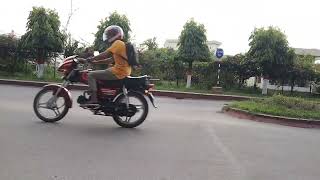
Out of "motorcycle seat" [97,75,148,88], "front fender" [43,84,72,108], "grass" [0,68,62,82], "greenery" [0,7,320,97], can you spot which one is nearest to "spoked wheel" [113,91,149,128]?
"motorcycle seat" [97,75,148,88]

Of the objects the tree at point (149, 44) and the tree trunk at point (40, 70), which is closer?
the tree trunk at point (40, 70)

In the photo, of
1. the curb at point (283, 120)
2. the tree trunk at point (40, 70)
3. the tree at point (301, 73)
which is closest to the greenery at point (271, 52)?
the tree at point (301, 73)

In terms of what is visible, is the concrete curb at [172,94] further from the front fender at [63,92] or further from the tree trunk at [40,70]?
the front fender at [63,92]

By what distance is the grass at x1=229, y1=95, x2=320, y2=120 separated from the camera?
1248 cm

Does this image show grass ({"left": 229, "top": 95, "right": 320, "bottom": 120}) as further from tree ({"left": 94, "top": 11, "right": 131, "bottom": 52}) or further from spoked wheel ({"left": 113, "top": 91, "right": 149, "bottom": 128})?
tree ({"left": 94, "top": 11, "right": 131, "bottom": 52})

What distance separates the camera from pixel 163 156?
688 cm

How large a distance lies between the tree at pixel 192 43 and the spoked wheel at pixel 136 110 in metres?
16.1

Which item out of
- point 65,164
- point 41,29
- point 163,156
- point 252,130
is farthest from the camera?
point 41,29

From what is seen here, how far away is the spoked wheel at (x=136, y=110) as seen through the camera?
9.14m

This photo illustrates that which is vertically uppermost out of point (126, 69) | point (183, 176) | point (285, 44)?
point (285, 44)

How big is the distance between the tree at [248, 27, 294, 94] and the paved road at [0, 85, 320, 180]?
14798mm

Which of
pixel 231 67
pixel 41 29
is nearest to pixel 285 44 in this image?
pixel 231 67

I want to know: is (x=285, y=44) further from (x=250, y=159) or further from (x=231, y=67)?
(x=250, y=159)

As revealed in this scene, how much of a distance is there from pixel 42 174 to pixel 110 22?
66.2ft
